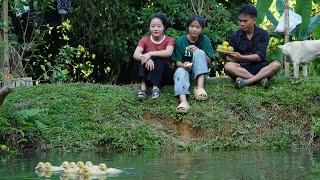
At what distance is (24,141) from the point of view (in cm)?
961

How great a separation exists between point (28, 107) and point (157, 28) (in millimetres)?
2090

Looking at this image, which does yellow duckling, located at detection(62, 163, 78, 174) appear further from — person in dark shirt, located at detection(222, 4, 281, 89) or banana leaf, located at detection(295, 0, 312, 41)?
banana leaf, located at detection(295, 0, 312, 41)

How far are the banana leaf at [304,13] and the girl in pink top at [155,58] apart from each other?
405 cm

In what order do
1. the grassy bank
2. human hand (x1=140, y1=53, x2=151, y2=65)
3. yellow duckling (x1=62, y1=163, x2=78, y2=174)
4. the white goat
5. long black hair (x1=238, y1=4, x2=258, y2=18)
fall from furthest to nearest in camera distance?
the white goat, long black hair (x1=238, y1=4, x2=258, y2=18), human hand (x1=140, y1=53, x2=151, y2=65), the grassy bank, yellow duckling (x1=62, y1=163, x2=78, y2=174)

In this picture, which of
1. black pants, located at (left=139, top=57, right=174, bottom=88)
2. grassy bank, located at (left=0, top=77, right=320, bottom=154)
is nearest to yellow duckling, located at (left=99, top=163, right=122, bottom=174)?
grassy bank, located at (left=0, top=77, right=320, bottom=154)

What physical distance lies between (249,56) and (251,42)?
302 millimetres

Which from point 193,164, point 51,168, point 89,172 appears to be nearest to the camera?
point 89,172

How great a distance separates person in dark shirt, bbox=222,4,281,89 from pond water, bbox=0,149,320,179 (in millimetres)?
1724

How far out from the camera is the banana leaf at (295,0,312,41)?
544 inches

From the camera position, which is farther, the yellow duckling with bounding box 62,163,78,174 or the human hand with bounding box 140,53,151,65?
the human hand with bounding box 140,53,151,65

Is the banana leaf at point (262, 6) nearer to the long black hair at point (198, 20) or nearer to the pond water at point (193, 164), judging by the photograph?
the long black hair at point (198, 20)

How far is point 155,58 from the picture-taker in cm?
1038

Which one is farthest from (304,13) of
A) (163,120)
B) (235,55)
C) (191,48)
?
(163,120)

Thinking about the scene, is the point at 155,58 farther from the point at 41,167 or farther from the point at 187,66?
the point at 41,167
